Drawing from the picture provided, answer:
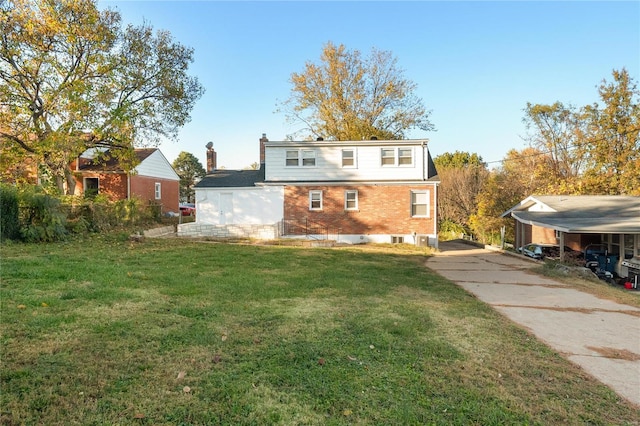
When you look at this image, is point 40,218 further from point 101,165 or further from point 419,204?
point 419,204

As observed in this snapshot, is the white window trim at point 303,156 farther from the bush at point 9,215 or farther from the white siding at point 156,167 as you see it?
the white siding at point 156,167

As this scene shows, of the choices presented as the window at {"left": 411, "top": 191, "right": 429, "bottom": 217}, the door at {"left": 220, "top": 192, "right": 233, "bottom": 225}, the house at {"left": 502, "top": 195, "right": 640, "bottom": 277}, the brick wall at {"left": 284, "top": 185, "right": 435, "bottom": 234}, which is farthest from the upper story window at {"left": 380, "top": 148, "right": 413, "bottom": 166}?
the door at {"left": 220, "top": 192, "right": 233, "bottom": 225}

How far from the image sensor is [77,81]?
16312mm

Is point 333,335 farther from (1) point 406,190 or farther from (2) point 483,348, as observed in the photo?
(1) point 406,190

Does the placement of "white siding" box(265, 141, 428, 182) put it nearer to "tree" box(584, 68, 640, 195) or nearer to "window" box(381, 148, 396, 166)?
"window" box(381, 148, 396, 166)

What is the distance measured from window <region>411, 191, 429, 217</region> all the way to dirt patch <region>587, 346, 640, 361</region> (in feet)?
48.1

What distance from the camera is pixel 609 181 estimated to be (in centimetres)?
2536

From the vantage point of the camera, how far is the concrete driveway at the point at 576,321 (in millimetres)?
4000

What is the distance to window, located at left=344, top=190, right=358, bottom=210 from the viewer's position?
1920cm

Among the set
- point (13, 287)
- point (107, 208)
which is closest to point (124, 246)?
point (107, 208)

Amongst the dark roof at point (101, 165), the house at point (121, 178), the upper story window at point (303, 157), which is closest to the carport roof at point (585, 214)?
the upper story window at point (303, 157)

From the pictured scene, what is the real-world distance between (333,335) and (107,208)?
14014mm

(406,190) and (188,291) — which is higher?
(406,190)

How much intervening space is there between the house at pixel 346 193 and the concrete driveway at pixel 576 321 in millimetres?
8420
